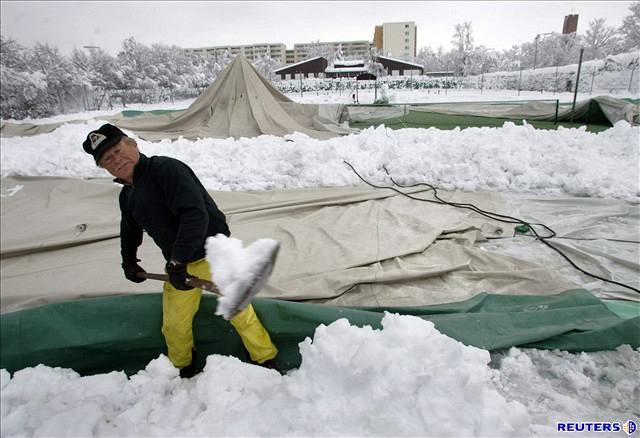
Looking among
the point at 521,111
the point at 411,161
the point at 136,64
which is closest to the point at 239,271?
the point at 411,161

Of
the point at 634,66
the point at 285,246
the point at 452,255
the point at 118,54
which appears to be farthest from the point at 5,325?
the point at 118,54

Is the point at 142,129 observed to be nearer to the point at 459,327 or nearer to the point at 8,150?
the point at 8,150

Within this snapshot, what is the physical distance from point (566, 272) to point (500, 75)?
3336 cm

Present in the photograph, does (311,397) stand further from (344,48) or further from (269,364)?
(344,48)

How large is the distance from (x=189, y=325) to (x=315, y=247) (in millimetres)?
1379

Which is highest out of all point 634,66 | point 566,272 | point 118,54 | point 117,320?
point 118,54

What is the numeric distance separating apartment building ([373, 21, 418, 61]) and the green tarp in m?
59.4

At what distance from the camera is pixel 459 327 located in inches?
73.3

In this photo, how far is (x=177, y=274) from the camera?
1.56m

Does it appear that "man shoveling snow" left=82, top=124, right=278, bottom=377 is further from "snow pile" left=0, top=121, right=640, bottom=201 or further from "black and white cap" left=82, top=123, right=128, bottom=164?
"snow pile" left=0, top=121, right=640, bottom=201

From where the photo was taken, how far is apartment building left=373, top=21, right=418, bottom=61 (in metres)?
55.7

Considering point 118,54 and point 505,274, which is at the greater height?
point 118,54

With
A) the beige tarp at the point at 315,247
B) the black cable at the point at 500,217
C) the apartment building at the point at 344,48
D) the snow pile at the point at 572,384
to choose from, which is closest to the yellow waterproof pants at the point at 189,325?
the beige tarp at the point at 315,247

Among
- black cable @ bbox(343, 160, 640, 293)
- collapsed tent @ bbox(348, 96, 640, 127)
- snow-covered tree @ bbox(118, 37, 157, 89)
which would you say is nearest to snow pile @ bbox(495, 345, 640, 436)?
black cable @ bbox(343, 160, 640, 293)
